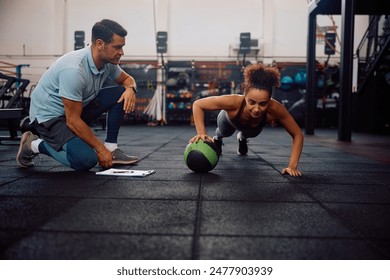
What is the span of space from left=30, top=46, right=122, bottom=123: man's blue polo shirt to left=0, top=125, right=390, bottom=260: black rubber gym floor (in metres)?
0.41

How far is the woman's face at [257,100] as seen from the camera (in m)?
2.35

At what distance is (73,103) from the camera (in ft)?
7.21

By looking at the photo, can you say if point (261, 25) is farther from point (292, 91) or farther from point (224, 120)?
point (224, 120)

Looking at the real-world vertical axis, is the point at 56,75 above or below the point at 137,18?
below

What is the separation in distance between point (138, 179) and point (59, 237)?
1033 mm

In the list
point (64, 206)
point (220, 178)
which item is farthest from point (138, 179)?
point (64, 206)

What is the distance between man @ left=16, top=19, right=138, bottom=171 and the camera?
7.27 ft

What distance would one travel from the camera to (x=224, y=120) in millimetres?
3121

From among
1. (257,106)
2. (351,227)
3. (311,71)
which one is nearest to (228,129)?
(257,106)

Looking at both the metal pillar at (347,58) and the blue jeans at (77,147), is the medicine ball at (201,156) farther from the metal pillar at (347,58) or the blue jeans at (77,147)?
the metal pillar at (347,58)

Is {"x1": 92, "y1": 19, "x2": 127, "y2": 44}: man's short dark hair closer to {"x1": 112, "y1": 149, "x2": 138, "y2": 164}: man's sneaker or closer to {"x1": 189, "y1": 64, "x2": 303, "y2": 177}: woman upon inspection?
{"x1": 189, "y1": 64, "x2": 303, "y2": 177}: woman

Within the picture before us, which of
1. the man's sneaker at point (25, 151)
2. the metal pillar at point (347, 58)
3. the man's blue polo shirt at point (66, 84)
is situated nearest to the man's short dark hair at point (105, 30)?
the man's blue polo shirt at point (66, 84)

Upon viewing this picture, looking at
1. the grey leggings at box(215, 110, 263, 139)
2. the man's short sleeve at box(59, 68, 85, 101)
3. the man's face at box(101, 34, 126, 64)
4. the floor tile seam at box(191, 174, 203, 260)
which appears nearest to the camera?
the floor tile seam at box(191, 174, 203, 260)

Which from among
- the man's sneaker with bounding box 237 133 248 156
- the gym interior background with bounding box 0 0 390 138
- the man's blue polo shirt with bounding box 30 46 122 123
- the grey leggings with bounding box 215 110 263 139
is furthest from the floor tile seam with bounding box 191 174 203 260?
the gym interior background with bounding box 0 0 390 138
